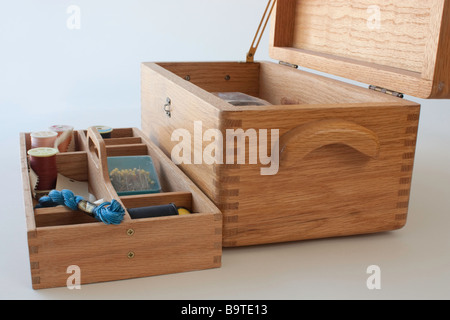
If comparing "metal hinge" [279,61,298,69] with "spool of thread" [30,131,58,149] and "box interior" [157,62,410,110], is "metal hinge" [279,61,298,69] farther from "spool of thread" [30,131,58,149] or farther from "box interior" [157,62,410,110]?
"spool of thread" [30,131,58,149]

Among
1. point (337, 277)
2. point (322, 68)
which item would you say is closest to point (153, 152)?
point (322, 68)

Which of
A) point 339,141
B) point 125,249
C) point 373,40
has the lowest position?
point 125,249

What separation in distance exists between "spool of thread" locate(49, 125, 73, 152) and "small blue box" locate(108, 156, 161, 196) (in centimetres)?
26

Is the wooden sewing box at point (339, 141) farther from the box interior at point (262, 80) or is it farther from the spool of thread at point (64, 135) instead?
the spool of thread at point (64, 135)

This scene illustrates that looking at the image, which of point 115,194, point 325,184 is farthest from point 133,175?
point 325,184

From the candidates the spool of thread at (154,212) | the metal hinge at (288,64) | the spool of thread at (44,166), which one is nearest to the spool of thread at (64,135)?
the spool of thread at (44,166)

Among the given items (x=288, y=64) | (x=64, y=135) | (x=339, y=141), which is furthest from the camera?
(x=288, y=64)

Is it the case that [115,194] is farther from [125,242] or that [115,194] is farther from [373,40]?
[373,40]

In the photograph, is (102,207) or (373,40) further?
(373,40)

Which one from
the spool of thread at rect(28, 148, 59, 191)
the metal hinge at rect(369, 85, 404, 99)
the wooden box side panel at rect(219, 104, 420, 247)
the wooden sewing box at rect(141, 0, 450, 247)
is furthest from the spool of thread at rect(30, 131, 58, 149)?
the metal hinge at rect(369, 85, 404, 99)

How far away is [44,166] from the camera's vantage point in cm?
146

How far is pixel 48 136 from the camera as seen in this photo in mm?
1633

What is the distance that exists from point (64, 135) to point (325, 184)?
2.77ft

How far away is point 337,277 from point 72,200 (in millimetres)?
554
